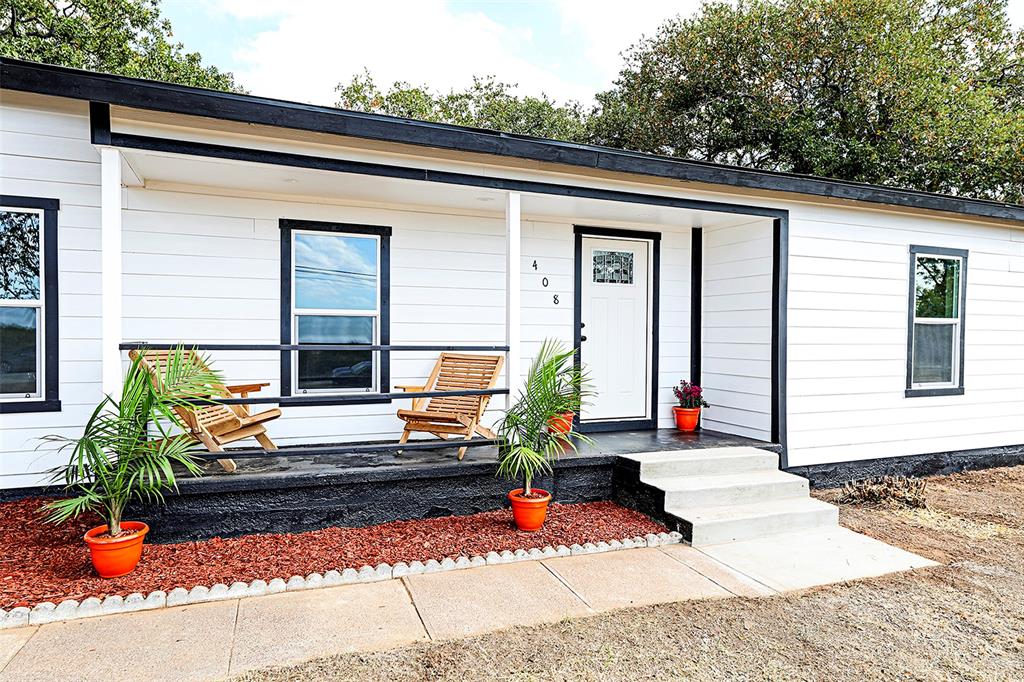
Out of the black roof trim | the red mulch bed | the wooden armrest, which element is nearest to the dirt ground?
the red mulch bed

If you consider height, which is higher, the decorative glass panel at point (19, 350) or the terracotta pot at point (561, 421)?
the decorative glass panel at point (19, 350)

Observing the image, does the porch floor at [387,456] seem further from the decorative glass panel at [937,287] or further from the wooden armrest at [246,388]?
the decorative glass panel at [937,287]

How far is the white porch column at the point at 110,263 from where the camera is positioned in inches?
142

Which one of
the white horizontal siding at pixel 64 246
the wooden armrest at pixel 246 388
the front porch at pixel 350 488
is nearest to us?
the front porch at pixel 350 488

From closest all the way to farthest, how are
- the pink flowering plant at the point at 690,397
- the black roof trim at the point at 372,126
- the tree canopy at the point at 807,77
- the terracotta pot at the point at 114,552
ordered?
the terracotta pot at the point at 114,552, the black roof trim at the point at 372,126, the pink flowering plant at the point at 690,397, the tree canopy at the point at 807,77

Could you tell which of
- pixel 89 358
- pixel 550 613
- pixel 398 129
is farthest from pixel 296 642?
pixel 398 129

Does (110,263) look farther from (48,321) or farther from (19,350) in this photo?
(19,350)

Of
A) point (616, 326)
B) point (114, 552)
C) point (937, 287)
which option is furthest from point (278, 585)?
point (937, 287)

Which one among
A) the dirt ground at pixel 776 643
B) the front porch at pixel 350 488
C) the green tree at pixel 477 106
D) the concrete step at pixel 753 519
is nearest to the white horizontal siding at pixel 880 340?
the concrete step at pixel 753 519

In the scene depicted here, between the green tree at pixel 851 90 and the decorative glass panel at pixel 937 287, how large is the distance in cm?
737

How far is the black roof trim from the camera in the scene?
3488mm

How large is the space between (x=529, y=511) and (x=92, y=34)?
13.3 metres

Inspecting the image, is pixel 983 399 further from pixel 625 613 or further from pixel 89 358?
pixel 89 358

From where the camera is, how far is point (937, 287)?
6.42 m
